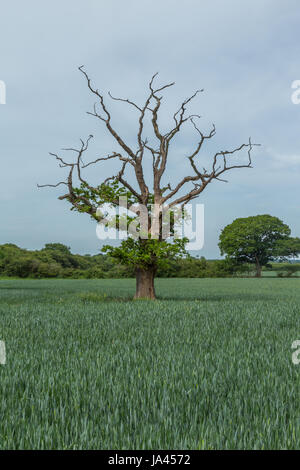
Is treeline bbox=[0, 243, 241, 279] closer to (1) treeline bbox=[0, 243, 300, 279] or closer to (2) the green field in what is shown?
(1) treeline bbox=[0, 243, 300, 279]

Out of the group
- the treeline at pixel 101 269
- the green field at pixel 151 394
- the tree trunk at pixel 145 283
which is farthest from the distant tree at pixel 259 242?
the green field at pixel 151 394

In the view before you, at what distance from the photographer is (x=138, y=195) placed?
21406 millimetres

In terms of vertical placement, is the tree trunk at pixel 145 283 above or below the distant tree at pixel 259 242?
below

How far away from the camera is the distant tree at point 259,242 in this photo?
74.7 meters

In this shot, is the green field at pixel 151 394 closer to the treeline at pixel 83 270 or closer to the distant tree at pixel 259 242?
the treeline at pixel 83 270

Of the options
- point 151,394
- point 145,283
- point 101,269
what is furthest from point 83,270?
point 151,394

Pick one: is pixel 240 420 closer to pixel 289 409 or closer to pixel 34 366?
pixel 289 409

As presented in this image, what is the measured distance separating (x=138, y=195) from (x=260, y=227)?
60.6m

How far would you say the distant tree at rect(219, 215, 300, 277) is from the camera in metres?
74.7

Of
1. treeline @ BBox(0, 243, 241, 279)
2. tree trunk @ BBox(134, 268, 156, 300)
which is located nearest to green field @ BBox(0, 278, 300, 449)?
tree trunk @ BBox(134, 268, 156, 300)

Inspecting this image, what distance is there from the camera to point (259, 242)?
7625 cm

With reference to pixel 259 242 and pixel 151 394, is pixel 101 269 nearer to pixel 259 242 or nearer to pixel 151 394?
pixel 259 242

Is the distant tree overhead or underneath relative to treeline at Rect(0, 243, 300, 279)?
overhead
